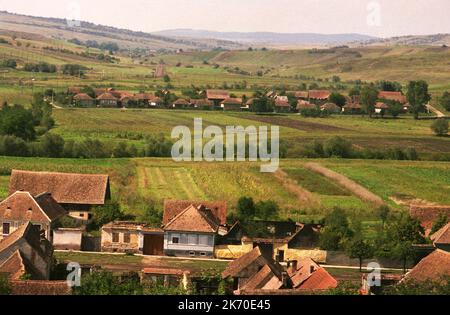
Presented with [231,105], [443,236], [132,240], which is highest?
[443,236]

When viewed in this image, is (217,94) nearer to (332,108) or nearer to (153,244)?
(332,108)

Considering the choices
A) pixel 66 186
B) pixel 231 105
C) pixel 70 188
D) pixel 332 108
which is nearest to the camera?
pixel 70 188

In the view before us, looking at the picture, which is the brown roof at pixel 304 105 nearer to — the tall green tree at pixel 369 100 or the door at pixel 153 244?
the tall green tree at pixel 369 100

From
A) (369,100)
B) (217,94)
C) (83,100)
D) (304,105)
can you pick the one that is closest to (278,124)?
(304,105)

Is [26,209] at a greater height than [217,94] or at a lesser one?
greater
